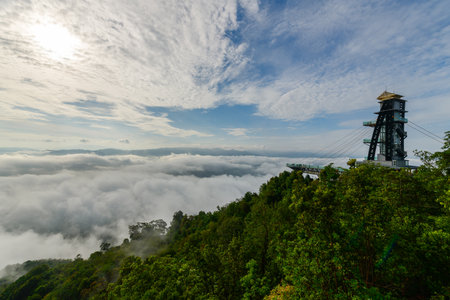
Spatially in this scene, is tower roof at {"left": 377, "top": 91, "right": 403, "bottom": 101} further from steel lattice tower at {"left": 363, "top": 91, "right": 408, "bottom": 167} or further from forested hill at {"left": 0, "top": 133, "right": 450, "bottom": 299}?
forested hill at {"left": 0, "top": 133, "right": 450, "bottom": 299}

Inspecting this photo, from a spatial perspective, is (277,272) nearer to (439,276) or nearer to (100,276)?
(439,276)

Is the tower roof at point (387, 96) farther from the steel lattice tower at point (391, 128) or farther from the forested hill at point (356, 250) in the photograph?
the forested hill at point (356, 250)

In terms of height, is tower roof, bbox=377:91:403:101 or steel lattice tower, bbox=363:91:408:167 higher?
tower roof, bbox=377:91:403:101

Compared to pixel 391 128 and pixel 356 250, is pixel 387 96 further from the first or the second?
pixel 356 250

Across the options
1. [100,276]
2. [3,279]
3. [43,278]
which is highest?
[100,276]

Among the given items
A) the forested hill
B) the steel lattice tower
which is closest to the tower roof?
the steel lattice tower

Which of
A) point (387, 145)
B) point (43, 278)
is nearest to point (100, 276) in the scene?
point (43, 278)

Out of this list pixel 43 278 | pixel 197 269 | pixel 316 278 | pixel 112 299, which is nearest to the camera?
pixel 316 278

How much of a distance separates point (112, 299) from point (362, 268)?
20.7m

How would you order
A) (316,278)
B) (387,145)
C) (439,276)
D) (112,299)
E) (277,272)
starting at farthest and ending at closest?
(387,145), (277,272), (112,299), (439,276), (316,278)

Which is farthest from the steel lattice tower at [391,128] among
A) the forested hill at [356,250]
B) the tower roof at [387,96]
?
the forested hill at [356,250]

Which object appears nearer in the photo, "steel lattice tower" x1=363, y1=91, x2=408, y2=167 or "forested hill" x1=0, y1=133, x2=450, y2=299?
"forested hill" x1=0, y1=133, x2=450, y2=299

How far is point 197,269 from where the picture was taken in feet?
48.3

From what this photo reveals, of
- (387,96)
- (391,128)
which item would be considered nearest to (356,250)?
(391,128)
